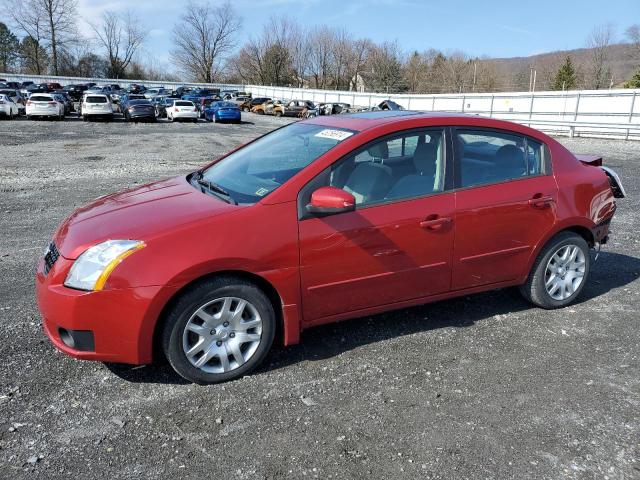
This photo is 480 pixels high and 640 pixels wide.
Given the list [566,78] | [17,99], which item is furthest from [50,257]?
[566,78]

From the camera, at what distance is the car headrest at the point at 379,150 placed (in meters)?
3.79

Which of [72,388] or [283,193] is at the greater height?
[283,193]

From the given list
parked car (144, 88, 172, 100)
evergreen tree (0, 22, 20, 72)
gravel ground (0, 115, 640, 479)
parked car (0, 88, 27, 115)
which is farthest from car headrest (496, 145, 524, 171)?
evergreen tree (0, 22, 20, 72)

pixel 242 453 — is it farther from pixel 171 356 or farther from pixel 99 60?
pixel 99 60

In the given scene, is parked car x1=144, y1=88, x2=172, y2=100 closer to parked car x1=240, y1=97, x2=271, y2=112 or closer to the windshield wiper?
parked car x1=240, y1=97, x2=271, y2=112

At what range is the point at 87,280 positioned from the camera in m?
3.05

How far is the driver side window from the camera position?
12.0ft

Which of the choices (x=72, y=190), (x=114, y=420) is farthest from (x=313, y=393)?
(x=72, y=190)

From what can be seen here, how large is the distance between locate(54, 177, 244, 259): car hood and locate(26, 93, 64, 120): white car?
29.8 m

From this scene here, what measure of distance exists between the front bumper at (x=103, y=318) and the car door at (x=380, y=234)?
988 mm

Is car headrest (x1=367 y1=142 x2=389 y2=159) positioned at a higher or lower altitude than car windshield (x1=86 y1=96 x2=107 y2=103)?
lower

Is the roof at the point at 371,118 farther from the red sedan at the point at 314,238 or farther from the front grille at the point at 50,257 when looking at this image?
the front grille at the point at 50,257

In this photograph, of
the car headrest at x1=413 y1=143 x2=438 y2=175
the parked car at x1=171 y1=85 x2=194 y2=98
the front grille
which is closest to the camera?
the front grille

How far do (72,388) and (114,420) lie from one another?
1.60ft
